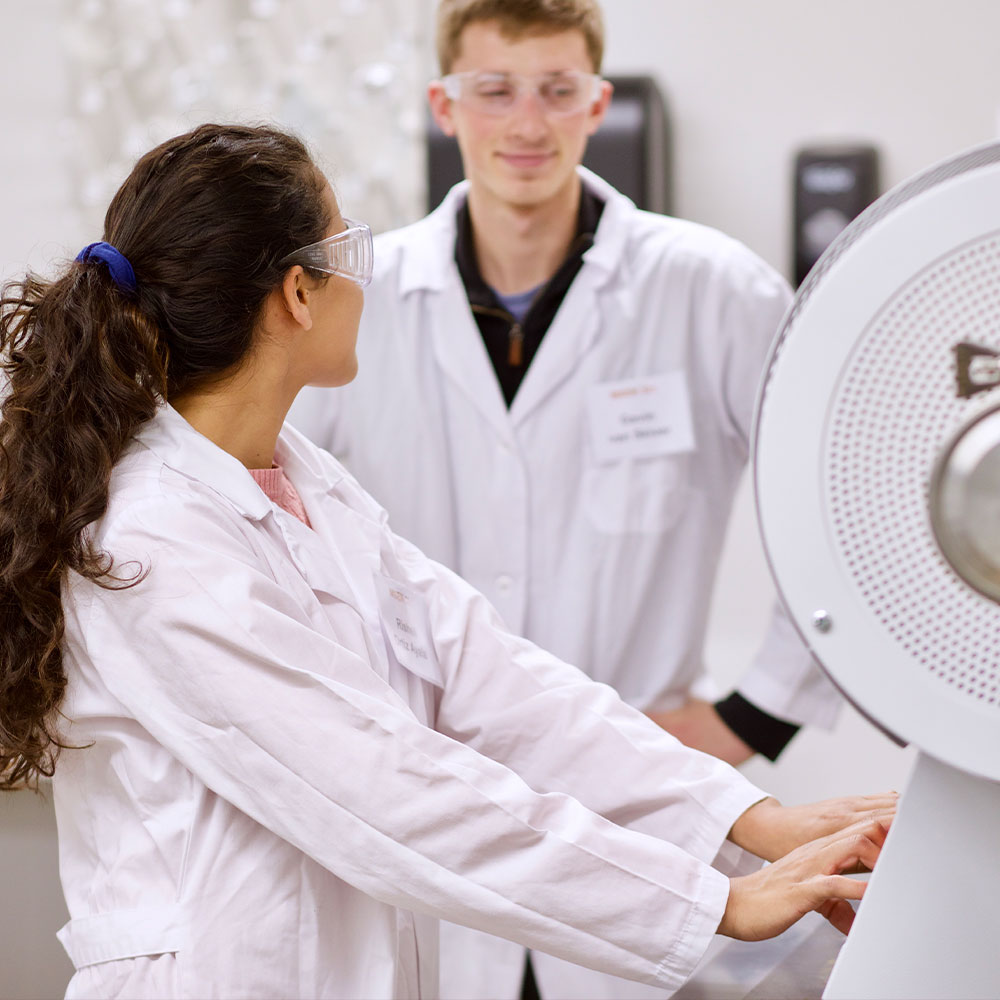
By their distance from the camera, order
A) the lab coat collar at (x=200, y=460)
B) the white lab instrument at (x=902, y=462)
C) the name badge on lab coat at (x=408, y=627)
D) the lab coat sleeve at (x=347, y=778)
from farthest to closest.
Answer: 1. the name badge on lab coat at (x=408, y=627)
2. the lab coat collar at (x=200, y=460)
3. the lab coat sleeve at (x=347, y=778)
4. the white lab instrument at (x=902, y=462)

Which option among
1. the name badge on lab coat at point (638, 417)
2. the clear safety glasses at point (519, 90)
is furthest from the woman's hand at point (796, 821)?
the clear safety glasses at point (519, 90)

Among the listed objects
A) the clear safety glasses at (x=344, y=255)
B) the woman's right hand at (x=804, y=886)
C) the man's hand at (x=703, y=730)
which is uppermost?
the clear safety glasses at (x=344, y=255)

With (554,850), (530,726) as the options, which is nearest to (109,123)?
(530,726)

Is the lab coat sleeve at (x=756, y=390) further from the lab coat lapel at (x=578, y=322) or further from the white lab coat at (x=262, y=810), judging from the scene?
the white lab coat at (x=262, y=810)

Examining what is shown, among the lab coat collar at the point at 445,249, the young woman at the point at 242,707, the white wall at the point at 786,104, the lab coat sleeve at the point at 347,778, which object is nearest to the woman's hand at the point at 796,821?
the young woman at the point at 242,707

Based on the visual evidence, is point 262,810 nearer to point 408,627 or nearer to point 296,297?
point 408,627

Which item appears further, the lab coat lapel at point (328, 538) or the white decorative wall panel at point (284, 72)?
the white decorative wall panel at point (284, 72)

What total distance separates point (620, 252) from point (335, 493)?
806 millimetres

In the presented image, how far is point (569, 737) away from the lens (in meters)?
1.16

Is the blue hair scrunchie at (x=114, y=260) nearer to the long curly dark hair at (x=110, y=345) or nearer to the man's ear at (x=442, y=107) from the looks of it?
the long curly dark hair at (x=110, y=345)

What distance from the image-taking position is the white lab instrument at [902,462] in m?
0.66

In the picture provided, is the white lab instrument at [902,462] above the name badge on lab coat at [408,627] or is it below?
above

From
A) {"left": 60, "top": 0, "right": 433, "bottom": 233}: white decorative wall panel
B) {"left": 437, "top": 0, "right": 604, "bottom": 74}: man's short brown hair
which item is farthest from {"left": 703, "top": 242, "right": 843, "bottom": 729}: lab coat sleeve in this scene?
{"left": 60, "top": 0, "right": 433, "bottom": 233}: white decorative wall panel

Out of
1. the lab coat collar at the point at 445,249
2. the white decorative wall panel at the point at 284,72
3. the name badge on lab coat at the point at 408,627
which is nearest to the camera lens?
the name badge on lab coat at the point at 408,627
